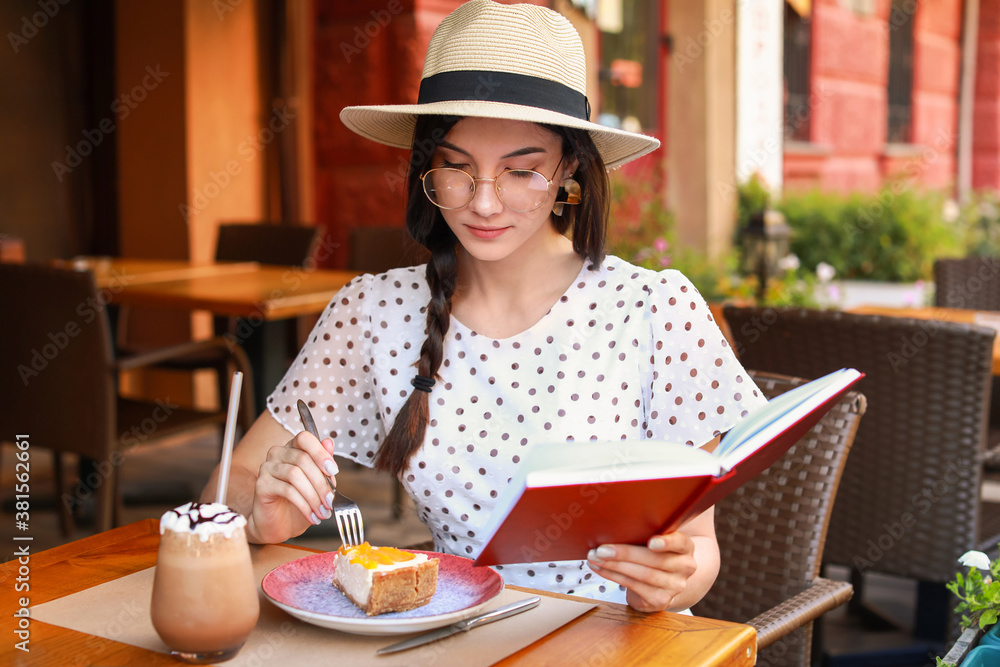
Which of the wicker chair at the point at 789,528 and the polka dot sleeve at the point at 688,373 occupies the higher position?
the polka dot sleeve at the point at 688,373

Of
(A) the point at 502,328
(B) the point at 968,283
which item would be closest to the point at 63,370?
(A) the point at 502,328

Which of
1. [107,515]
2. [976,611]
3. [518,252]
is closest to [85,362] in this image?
[107,515]

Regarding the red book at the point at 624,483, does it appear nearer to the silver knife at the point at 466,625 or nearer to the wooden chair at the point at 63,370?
A: the silver knife at the point at 466,625

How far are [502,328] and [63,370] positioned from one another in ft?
5.97

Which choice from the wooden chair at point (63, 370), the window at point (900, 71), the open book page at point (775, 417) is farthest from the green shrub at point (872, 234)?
the open book page at point (775, 417)

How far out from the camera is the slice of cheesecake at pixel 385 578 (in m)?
1.03

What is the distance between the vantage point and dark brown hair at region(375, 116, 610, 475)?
1.52 meters

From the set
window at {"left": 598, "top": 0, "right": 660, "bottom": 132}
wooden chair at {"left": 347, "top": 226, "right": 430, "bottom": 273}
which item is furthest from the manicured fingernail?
window at {"left": 598, "top": 0, "right": 660, "bottom": 132}

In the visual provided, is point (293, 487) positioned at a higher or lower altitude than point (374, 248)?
lower

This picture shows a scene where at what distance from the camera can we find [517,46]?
4.82 feet

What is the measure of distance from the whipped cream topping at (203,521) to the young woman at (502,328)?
37cm

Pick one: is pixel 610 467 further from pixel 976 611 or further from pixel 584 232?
pixel 584 232

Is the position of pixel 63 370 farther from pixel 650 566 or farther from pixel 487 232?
pixel 650 566

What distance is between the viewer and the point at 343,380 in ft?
5.32
